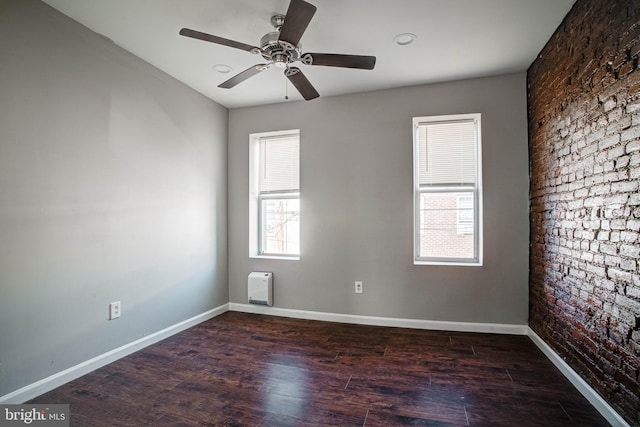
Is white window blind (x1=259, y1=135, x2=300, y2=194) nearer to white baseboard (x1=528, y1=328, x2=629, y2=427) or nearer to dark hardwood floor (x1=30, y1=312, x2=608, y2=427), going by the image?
dark hardwood floor (x1=30, y1=312, x2=608, y2=427)

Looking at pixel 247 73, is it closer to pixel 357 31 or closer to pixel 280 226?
pixel 357 31

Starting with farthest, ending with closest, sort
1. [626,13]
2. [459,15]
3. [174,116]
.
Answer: [174,116] < [459,15] < [626,13]

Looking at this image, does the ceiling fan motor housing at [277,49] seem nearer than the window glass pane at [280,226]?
Yes

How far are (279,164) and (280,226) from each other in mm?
782

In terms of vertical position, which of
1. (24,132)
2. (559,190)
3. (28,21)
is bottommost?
(559,190)

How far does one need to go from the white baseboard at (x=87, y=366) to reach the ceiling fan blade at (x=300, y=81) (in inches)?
101

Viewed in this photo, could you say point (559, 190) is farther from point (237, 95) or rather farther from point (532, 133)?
point (237, 95)

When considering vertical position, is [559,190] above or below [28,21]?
below

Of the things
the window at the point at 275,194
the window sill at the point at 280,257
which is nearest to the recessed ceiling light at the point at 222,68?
the window at the point at 275,194

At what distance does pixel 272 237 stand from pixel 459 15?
2.99 meters

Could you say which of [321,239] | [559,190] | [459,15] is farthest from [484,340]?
[459,15]

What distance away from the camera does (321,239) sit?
3.75m

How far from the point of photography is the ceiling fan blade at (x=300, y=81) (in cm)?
234

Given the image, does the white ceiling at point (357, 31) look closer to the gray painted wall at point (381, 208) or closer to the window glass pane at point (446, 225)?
the gray painted wall at point (381, 208)
